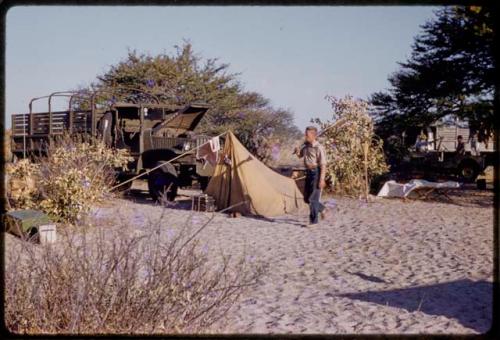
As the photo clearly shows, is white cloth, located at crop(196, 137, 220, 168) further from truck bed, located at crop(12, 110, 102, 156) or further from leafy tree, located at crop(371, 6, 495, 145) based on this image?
leafy tree, located at crop(371, 6, 495, 145)

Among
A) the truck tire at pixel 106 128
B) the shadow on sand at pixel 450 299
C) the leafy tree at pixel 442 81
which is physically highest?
the leafy tree at pixel 442 81

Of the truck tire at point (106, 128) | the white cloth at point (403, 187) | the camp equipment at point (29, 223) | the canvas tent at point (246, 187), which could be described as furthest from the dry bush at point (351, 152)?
the camp equipment at point (29, 223)

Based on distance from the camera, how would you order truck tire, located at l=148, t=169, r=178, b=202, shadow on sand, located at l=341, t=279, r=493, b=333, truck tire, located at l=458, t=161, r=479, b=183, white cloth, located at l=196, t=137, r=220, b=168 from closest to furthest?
shadow on sand, located at l=341, t=279, r=493, b=333
white cloth, located at l=196, t=137, r=220, b=168
truck tire, located at l=148, t=169, r=178, b=202
truck tire, located at l=458, t=161, r=479, b=183

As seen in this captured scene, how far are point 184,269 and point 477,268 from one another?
14.6 ft

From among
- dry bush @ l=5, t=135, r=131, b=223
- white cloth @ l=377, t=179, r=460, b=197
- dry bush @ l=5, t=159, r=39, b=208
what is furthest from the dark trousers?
white cloth @ l=377, t=179, r=460, b=197

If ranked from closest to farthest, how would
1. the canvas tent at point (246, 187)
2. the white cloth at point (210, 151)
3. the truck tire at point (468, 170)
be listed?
the canvas tent at point (246, 187)
the white cloth at point (210, 151)
the truck tire at point (468, 170)

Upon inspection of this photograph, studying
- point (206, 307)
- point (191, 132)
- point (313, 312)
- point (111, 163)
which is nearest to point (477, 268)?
point (313, 312)

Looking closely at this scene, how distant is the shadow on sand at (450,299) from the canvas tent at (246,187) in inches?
243

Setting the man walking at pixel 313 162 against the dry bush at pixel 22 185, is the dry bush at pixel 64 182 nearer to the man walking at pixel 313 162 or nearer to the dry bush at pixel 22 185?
the dry bush at pixel 22 185

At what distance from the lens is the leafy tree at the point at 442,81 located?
58.5 ft

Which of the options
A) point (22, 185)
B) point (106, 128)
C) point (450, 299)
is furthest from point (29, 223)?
point (106, 128)

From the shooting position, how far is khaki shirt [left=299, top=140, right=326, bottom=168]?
415 inches

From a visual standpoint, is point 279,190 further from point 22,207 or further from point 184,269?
point 184,269

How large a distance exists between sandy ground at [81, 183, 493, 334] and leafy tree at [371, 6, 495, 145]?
605 cm
